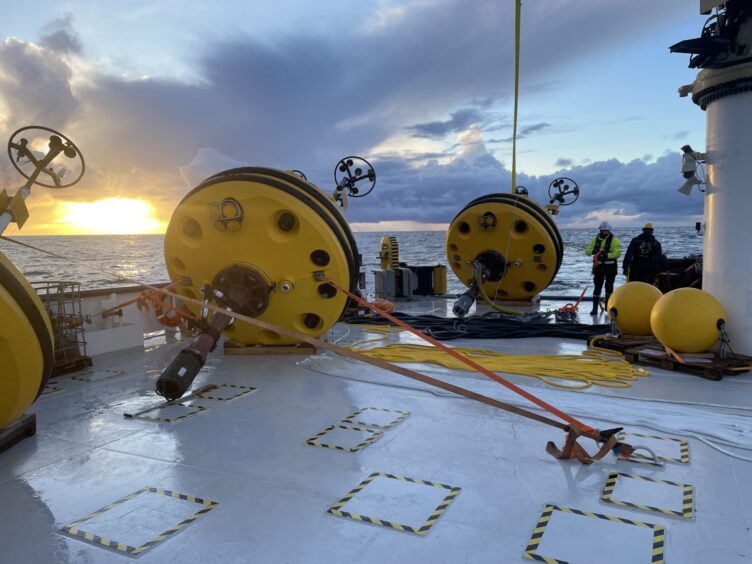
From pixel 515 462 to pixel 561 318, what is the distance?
615cm

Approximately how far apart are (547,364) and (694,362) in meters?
1.49

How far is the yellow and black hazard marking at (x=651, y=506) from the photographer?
3.02 m

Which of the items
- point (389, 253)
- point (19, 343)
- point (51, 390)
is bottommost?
point (51, 390)

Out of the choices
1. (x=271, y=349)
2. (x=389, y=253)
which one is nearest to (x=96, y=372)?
(x=271, y=349)

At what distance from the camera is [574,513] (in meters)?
3.04

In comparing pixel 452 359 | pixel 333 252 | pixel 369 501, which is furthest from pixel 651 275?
pixel 369 501

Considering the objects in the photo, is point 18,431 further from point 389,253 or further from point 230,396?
point 389,253

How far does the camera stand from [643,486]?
132 inches

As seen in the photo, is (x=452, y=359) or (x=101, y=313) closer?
(x=452, y=359)

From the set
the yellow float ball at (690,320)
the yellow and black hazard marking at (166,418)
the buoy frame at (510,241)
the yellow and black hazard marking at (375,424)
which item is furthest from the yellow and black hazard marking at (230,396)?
the buoy frame at (510,241)

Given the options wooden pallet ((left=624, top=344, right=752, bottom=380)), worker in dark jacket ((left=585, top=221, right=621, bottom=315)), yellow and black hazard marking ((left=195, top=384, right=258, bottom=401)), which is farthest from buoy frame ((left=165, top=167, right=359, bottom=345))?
worker in dark jacket ((left=585, top=221, right=621, bottom=315))

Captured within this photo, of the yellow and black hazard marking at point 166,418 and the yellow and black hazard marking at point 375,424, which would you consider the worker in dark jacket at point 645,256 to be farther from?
the yellow and black hazard marking at point 166,418

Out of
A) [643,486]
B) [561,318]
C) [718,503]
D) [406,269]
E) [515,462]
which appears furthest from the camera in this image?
[406,269]

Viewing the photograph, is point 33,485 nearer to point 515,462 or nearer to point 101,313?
point 515,462
